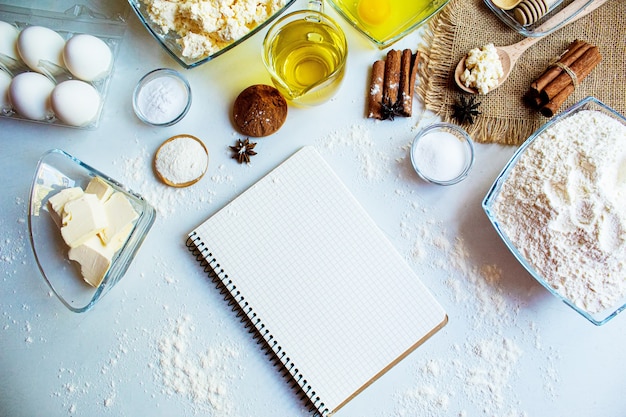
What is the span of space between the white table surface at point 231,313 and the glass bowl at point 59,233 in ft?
0.25

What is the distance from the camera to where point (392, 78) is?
4.36 feet

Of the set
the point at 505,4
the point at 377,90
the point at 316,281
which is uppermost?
the point at 505,4

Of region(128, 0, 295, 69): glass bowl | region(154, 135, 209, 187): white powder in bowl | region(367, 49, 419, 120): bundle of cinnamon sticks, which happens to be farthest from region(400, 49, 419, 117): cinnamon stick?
region(154, 135, 209, 187): white powder in bowl

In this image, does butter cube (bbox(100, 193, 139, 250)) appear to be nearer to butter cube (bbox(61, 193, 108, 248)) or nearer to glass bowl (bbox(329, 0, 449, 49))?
butter cube (bbox(61, 193, 108, 248))

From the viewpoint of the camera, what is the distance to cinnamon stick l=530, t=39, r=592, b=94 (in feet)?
4.17

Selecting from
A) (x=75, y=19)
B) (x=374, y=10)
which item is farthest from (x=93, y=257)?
(x=374, y=10)

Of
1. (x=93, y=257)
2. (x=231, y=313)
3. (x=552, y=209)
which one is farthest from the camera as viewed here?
(x=231, y=313)

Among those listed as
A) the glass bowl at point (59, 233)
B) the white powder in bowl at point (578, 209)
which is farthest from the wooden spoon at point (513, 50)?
the glass bowl at point (59, 233)

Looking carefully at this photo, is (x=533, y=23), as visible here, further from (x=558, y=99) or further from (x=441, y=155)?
(x=441, y=155)

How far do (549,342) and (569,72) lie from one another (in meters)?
0.71

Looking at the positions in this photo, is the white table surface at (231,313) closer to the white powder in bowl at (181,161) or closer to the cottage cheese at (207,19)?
the white powder in bowl at (181,161)

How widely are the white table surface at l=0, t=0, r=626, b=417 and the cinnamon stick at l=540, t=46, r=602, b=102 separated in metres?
0.18

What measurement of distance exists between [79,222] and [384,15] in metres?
0.96

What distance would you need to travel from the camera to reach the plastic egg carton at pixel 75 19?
1.37 meters
